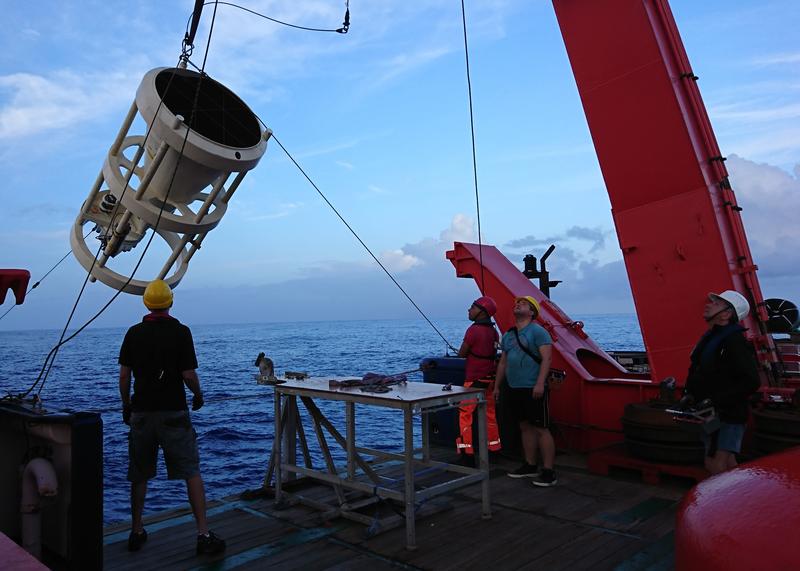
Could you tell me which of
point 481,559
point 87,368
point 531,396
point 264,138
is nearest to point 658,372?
point 531,396

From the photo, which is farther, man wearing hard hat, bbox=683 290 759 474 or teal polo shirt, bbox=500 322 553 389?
teal polo shirt, bbox=500 322 553 389

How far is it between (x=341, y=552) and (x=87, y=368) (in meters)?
38.3

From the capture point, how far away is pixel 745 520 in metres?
1.36

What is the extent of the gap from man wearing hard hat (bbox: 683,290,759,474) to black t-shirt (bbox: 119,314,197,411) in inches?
135

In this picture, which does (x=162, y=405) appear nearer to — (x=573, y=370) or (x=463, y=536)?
(x=463, y=536)

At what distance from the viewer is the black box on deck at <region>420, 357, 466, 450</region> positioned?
6.69m

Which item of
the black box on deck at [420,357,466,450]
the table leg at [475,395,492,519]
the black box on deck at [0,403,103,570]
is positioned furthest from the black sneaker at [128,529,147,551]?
the black box on deck at [420,357,466,450]

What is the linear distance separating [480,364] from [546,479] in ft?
4.08

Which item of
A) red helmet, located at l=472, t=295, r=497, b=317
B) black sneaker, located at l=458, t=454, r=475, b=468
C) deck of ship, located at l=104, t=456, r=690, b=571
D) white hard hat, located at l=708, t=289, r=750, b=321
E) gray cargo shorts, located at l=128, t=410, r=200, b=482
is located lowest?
deck of ship, located at l=104, t=456, r=690, b=571

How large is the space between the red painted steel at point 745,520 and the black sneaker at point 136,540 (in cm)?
372

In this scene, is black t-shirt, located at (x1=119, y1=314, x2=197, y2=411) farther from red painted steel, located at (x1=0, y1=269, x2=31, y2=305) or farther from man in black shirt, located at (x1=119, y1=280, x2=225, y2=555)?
red painted steel, located at (x1=0, y1=269, x2=31, y2=305)

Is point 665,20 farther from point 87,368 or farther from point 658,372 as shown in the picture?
point 87,368

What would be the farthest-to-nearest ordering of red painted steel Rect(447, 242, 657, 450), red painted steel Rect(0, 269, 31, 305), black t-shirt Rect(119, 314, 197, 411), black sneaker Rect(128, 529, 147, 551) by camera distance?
red painted steel Rect(447, 242, 657, 450), black sneaker Rect(128, 529, 147, 551), black t-shirt Rect(119, 314, 197, 411), red painted steel Rect(0, 269, 31, 305)

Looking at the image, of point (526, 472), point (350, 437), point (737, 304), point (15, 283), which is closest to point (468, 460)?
point (526, 472)
